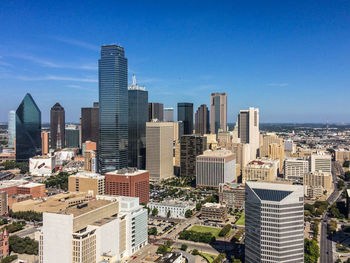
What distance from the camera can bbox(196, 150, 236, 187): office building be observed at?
103 m

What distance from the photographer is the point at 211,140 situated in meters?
141

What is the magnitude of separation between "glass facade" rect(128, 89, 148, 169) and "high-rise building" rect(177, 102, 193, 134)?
64276 mm

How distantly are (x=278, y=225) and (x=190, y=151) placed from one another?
8086 centimetres

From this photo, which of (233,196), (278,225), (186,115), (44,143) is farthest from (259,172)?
(44,143)

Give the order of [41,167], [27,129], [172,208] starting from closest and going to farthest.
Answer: [172,208]
[41,167]
[27,129]

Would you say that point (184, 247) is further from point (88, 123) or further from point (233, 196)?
point (88, 123)

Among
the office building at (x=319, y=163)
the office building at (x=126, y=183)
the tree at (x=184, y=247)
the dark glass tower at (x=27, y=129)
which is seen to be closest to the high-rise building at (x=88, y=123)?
the dark glass tower at (x=27, y=129)

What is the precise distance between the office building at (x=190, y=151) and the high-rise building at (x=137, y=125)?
14.4 meters

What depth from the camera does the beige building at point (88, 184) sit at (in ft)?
283

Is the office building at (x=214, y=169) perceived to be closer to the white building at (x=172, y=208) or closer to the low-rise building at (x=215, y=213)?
the white building at (x=172, y=208)

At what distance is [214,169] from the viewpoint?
341 feet

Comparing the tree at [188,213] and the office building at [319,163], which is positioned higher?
the office building at [319,163]

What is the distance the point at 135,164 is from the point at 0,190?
43.8 metres

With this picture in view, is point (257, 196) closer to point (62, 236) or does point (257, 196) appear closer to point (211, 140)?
point (62, 236)
